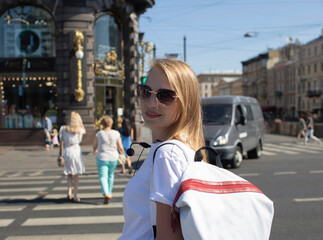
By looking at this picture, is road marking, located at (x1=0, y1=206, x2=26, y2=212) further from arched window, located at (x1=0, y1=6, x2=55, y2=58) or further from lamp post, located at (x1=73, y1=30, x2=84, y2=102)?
arched window, located at (x1=0, y1=6, x2=55, y2=58)

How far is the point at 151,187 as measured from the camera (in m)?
1.82

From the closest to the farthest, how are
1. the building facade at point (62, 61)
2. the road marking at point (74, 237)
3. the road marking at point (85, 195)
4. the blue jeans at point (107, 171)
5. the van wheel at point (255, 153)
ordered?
the road marking at point (74, 237), the blue jeans at point (107, 171), the road marking at point (85, 195), the van wheel at point (255, 153), the building facade at point (62, 61)

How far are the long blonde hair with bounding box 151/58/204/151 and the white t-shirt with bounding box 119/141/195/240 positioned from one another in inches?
4.7

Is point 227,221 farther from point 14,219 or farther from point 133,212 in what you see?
point 14,219

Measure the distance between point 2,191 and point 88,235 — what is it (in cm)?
465

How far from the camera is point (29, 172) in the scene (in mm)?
12930

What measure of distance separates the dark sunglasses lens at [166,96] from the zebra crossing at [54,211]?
12.9 ft

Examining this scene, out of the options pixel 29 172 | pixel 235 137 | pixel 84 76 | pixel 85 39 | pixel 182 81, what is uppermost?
pixel 85 39

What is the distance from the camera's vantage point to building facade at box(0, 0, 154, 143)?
21281 millimetres

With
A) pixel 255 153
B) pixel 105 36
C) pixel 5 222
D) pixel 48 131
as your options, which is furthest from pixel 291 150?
pixel 5 222

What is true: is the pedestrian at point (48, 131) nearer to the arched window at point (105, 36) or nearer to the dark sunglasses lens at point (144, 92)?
the arched window at point (105, 36)

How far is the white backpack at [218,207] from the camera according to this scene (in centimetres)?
162

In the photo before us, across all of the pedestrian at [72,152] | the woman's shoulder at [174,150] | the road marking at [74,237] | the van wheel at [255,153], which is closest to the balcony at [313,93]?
the van wheel at [255,153]

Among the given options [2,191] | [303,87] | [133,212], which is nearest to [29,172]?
[2,191]
